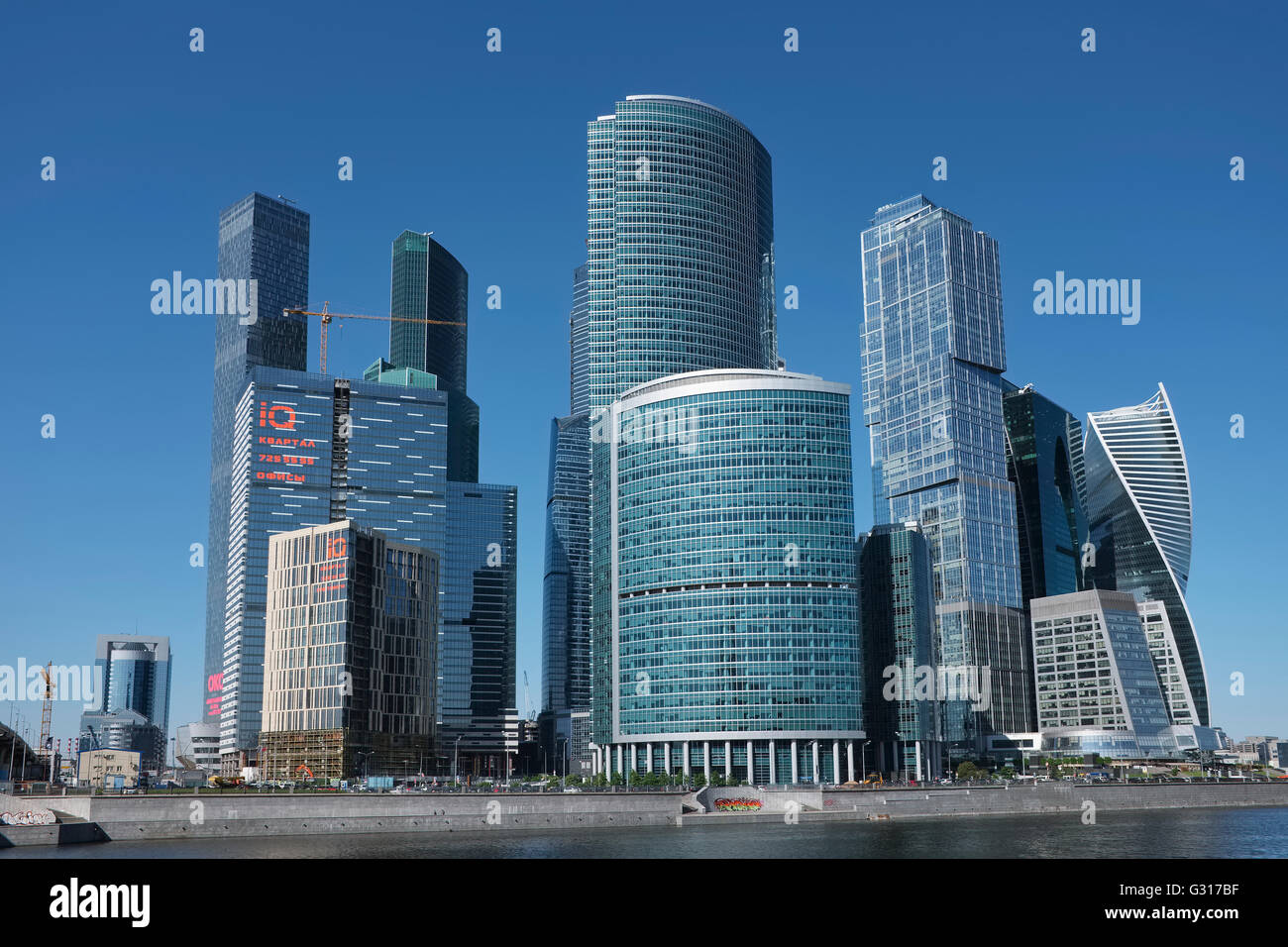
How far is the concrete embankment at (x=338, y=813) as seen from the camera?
147250mm

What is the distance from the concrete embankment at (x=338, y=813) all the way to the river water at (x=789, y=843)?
5030 millimetres

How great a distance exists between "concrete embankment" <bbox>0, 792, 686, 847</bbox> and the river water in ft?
16.5

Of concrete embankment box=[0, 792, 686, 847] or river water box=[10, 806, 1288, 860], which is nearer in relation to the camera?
river water box=[10, 806, 1288, 860]

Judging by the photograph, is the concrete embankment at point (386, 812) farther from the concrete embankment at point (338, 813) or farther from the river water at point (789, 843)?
the river water at point (789, 843)

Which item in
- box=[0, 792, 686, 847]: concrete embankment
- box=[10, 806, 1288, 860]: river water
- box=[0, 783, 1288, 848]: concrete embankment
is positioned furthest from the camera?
box=[0, 792, 686, 847]: concrete embankment

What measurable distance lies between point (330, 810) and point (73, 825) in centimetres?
3382

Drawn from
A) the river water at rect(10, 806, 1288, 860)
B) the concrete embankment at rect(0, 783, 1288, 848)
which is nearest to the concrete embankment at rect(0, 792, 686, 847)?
the concrete embankment at rect(0, 783, 1288, 848)

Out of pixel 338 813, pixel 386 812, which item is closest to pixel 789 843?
pixel 386 812

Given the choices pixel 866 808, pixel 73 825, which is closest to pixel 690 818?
pixel 866 808

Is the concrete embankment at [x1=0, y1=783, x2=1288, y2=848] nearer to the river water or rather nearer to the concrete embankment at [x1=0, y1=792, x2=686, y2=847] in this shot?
the concrete embankment at [x1=0, y1=792, x2=686, y2=847]

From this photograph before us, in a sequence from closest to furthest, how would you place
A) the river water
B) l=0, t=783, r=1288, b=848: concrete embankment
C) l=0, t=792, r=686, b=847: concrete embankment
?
the river water, l=0, t=783, r=1288, b=848: concrete embankment, l=0, t=792, r=686, b=847: concrete embankment

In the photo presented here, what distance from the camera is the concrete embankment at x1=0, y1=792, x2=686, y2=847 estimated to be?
14725 cm
